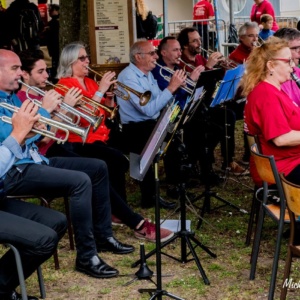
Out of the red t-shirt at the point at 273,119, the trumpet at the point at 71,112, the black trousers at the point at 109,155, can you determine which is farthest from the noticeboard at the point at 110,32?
the red t-shirt at the point at 273,119

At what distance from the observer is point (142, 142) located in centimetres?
634

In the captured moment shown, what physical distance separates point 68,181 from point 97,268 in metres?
0.64

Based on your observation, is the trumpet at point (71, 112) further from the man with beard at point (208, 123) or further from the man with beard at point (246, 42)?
the man with beard at point (246, 42)

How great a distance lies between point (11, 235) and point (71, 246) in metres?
1.59

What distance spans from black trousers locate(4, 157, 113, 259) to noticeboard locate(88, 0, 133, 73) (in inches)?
110

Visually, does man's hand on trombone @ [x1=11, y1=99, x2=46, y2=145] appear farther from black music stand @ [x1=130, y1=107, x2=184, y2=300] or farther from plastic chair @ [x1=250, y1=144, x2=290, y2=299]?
plastic chair @ [x1=250, y1=144, x2=290, y2=299]

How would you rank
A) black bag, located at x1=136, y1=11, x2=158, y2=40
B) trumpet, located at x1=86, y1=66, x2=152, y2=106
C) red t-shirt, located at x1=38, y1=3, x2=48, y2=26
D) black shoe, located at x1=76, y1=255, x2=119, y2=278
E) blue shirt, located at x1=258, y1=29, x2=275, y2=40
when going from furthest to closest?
red t-shirt, located at x1=38, y1=3, x2=48, y2=26 < blue shirt, located at x1=258, y1=29, x2=275, y2=40 < black bag, located at x1=136, y1=11, x2=158, y2=40 < trumpet, located at x1=86, y1=66, x2=152, y2=106 < black shoe, located at x1=76, y1=255, x2=119, y2=278

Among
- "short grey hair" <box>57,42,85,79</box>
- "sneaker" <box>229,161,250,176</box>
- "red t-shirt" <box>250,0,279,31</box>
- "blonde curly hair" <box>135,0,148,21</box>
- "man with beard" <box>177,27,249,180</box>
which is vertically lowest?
"sneaker" <box>229,161,250,176</box>

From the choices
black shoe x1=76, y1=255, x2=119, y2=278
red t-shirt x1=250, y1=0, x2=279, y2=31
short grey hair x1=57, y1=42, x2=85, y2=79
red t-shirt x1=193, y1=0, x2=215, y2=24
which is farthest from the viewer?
red t-shirt x1=193, y1=0, x2=215, y2=24

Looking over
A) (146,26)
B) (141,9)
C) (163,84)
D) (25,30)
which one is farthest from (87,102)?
(25,30)

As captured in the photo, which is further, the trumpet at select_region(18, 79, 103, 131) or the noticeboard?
the noticeboard

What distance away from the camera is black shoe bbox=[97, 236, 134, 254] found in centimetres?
511

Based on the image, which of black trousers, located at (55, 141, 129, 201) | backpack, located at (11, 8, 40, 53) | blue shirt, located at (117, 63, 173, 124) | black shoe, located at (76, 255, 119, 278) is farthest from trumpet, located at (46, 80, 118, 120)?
backpack, located at (11, 8, 40, 53)

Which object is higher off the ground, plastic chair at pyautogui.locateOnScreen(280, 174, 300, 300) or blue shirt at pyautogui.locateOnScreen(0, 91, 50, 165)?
blue shirt at pyautogui.locateOnScreen(0, 91, 50, 165)
